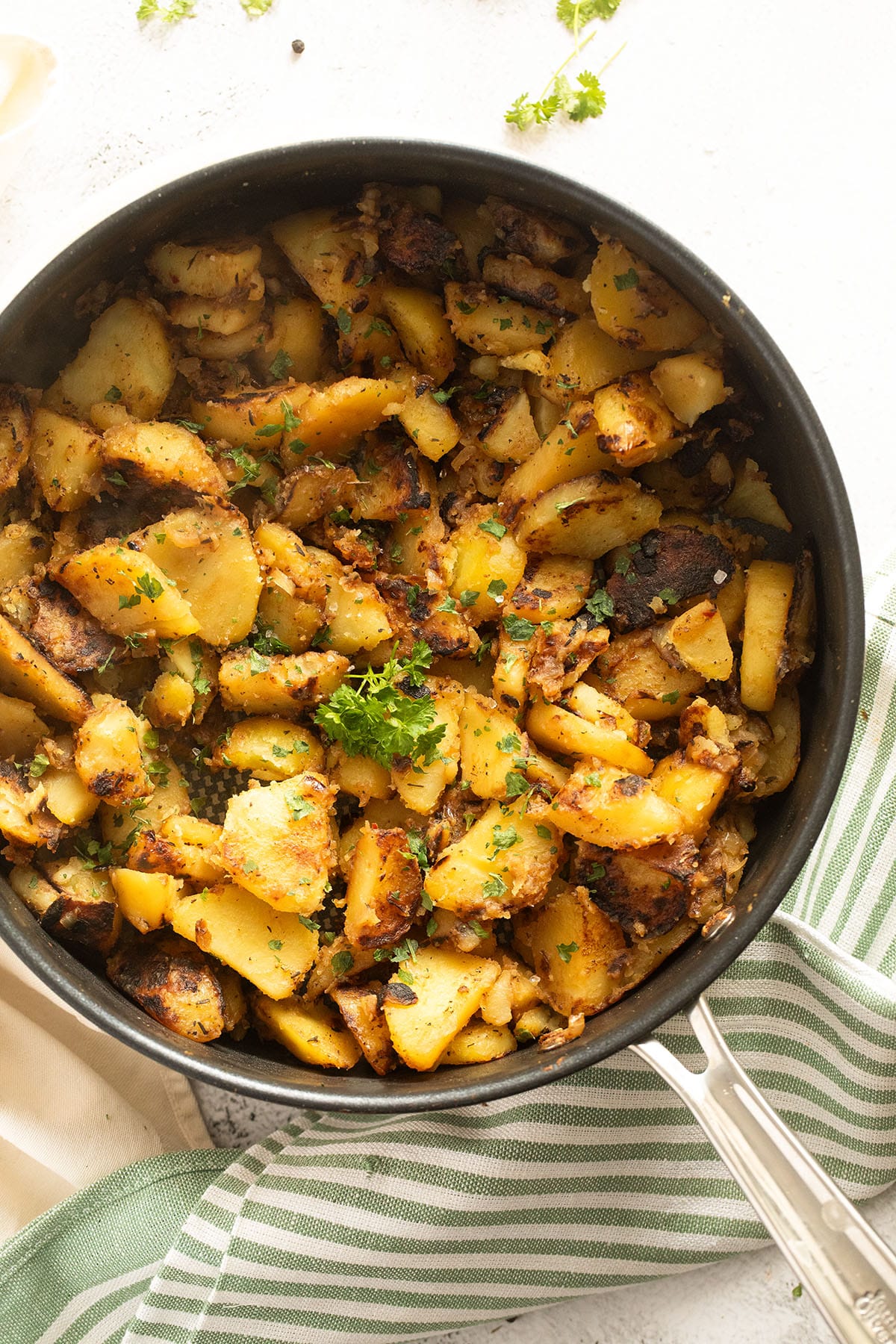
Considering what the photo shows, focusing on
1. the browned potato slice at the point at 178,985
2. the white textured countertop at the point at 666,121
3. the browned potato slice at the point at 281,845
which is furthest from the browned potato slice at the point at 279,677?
the white textured countertop at the point at 666,121

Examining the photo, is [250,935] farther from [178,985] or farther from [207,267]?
[207,267]

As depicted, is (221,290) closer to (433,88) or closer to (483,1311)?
(433,88)

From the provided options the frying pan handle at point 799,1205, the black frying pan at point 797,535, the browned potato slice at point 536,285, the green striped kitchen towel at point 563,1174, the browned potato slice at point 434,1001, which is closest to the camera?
the frying pan handle at point 799,1205

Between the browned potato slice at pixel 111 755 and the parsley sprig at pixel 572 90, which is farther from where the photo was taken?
the parsley sprig at pixel 572 90

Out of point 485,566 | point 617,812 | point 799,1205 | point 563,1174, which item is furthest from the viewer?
point 563,1174

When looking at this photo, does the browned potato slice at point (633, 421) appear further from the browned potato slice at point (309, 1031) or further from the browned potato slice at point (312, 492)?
the browned potato slice at point (309, 1031)

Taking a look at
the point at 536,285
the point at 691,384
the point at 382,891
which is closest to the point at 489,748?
the point at 382,891

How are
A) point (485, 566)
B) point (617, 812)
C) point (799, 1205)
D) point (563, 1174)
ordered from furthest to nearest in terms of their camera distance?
1. point (563, 1174)
2. point (485, 566)
3. point (617, 812)
4. point (799, 1205)
